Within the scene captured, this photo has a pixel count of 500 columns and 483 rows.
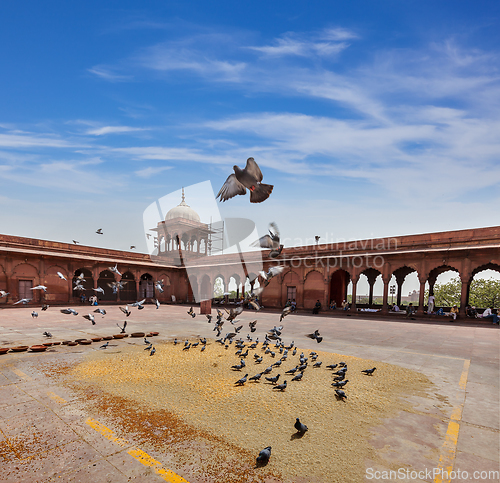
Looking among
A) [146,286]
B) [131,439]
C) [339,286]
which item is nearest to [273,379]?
[131,439]

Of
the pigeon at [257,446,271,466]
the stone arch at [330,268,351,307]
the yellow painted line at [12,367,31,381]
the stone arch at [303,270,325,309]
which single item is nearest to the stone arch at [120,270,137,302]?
the stone arch at [303,270,325,309]

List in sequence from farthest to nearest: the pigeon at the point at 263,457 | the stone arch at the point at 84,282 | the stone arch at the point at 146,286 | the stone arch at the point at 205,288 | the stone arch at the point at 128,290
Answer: the stone arch at the point at 205,288 → the stone arch at the point at 146,286 → the stone arch at the point at 128,290 → the stone arch at the point at 84,282 → the pigeon at the point at 263,457

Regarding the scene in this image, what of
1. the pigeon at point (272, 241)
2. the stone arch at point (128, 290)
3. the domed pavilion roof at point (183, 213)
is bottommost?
the stone arch at point (128, 290)

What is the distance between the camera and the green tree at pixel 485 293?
40272 millimetres

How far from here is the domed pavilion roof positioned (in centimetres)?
4053

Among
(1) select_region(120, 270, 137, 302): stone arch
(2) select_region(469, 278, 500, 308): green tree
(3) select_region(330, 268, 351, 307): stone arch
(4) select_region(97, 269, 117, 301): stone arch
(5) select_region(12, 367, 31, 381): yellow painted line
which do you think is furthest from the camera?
(2) select_region(469, 278, 500, 308): green tree

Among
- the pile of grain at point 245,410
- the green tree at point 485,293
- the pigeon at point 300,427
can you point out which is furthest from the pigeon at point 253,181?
the green tree at point 485,293

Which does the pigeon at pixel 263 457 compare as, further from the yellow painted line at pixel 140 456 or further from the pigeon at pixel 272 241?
the pigeon at pixel 272 241

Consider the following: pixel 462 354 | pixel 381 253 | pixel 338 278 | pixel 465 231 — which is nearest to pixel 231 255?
pixel 338 278

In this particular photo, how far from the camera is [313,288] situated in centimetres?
2558

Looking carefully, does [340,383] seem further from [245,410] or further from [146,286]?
[146,286]

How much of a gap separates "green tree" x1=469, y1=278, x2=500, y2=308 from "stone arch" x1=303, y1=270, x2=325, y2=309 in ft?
97.9

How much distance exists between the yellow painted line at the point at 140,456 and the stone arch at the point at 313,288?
74.3 feet

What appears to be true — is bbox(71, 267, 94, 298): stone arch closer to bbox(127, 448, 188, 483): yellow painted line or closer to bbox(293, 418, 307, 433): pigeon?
bbox(127, 448, 188, 483): yellow painted line
